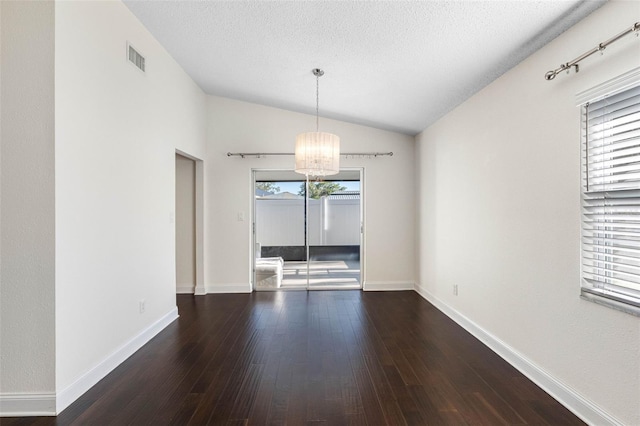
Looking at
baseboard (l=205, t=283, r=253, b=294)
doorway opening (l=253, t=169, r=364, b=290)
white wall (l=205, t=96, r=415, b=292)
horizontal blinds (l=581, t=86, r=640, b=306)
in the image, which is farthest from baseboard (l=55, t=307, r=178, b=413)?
horizontal blinds (l=581, t=86, r=640, b=306)

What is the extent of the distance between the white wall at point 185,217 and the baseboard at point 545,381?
3.88 m

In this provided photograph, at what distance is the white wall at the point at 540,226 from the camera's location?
1.80 metres

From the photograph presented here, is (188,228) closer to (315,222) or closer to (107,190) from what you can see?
(315,222)

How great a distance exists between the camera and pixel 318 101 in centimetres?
439

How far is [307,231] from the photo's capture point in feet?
17.7

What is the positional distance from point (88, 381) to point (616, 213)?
11.6 feet

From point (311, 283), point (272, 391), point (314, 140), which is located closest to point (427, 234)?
point (311, 283)

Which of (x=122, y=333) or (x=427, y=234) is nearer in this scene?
(x=122, y=333)

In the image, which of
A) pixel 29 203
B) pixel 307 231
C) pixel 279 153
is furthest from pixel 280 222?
pixel 29 203

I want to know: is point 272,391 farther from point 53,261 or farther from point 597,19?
point 597,19

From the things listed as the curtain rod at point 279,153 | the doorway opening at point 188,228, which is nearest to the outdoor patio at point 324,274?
the doorway opening at point 188,228

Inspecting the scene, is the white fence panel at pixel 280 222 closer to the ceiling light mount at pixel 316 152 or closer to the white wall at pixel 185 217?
the white wall at pixel 185 217

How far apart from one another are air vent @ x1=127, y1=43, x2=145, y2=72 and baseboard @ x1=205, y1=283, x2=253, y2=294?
3166 millimetres

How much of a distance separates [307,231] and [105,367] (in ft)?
11.0
